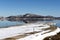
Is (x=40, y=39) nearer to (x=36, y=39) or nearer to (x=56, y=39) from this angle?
(x=36, y=39)

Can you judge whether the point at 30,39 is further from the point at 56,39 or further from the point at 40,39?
the point at 56,39

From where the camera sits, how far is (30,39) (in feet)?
110

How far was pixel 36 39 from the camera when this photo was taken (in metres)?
33.0

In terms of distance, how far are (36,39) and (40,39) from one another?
0.76 meters

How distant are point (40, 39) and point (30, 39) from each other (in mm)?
1919

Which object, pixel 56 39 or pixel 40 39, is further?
pixel 40 39

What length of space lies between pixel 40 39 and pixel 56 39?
211 inches

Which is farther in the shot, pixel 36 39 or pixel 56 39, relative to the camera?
pixel 36 39

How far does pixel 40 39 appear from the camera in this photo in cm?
3306

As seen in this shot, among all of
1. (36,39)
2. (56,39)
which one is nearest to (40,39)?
(36,39)

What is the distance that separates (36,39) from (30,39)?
3.99 ft

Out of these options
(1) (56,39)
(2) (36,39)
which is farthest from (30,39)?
(1) (56,39)

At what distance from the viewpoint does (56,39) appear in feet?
92.6

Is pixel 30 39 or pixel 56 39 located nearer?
pixel 56 39
